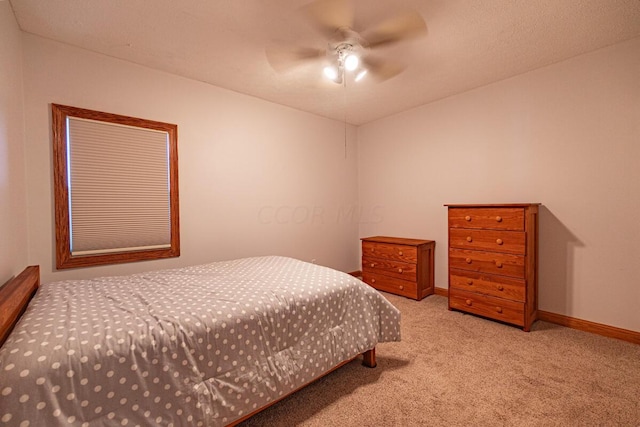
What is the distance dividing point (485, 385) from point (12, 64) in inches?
142

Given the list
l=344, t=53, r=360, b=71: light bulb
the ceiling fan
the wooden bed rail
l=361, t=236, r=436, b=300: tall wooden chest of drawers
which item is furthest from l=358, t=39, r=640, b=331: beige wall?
the wooden bed rail

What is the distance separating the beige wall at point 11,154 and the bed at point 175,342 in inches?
6.7

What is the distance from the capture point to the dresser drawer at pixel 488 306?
2475mm

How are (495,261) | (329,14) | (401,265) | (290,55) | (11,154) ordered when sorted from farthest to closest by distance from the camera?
1. (401,265)
2. (495,261)
3. (290,55)
4. (329,14)
5. (11,154)

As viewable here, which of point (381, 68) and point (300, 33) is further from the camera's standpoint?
point (381, 68)

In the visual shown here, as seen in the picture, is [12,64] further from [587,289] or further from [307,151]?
[587,289]

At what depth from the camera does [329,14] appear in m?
1.82

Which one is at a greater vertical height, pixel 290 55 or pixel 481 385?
pixel 290 55

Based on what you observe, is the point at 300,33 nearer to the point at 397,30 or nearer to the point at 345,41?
the point at 345,41

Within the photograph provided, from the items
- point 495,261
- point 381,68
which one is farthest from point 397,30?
point 495,261

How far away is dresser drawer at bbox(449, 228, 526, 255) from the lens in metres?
2.46

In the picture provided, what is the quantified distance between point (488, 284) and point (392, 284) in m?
1.13

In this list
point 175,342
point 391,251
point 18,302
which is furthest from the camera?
point 391,251

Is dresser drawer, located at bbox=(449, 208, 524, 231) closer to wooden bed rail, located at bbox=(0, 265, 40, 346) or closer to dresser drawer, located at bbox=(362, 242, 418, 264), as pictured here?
dresser drawer, located at bbox=(362, 242, 418, 264)
